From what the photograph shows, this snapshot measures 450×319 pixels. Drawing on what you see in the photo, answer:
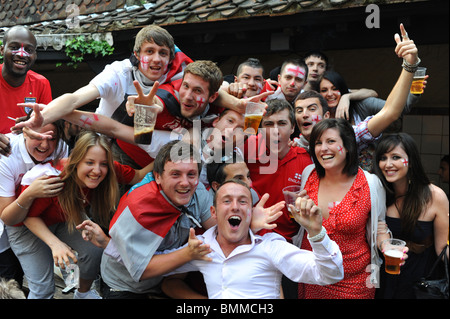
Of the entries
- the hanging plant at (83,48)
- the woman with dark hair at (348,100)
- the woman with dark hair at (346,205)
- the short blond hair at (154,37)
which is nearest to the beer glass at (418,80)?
the woman with dark hair at (348,100)

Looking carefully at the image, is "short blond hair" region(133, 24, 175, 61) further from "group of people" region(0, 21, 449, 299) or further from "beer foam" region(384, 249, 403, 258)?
"beer foam" region(384, 249, 403, 258)

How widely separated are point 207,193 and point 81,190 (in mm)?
930

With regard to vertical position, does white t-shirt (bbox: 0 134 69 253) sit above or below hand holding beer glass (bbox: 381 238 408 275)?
above

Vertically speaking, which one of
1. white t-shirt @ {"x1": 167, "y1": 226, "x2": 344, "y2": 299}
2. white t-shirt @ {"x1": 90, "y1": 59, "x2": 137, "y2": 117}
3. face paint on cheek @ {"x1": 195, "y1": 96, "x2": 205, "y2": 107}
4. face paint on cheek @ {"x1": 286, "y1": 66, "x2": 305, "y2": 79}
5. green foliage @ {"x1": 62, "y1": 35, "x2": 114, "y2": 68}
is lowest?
white t-shirt @ {"x1": 167, "y1": 226, "x2": 344, "y2": 299}

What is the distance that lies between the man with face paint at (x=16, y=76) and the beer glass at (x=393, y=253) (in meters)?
3.22

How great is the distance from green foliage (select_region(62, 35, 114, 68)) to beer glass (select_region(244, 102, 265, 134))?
3.79 meters

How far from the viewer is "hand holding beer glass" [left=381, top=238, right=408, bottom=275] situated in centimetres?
290

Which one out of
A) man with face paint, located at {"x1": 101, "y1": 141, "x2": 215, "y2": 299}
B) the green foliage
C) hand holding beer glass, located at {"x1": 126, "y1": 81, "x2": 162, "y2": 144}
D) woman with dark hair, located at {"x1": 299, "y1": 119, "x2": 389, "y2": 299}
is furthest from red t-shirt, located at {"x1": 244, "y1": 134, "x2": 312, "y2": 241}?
the green foliage

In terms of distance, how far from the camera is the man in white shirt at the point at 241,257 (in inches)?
111

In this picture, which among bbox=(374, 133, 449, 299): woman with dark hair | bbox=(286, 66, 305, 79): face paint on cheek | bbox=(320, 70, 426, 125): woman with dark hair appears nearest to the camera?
bbox=(374, 133, 449, 299): woman with dark hair

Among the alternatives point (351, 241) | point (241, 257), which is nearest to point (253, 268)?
point (241, 257)

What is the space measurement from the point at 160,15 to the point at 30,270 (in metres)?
3.81

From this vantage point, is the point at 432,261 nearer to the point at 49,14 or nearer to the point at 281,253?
the point at 281,253

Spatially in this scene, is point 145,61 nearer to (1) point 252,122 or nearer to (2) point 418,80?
(1) point 252,122
